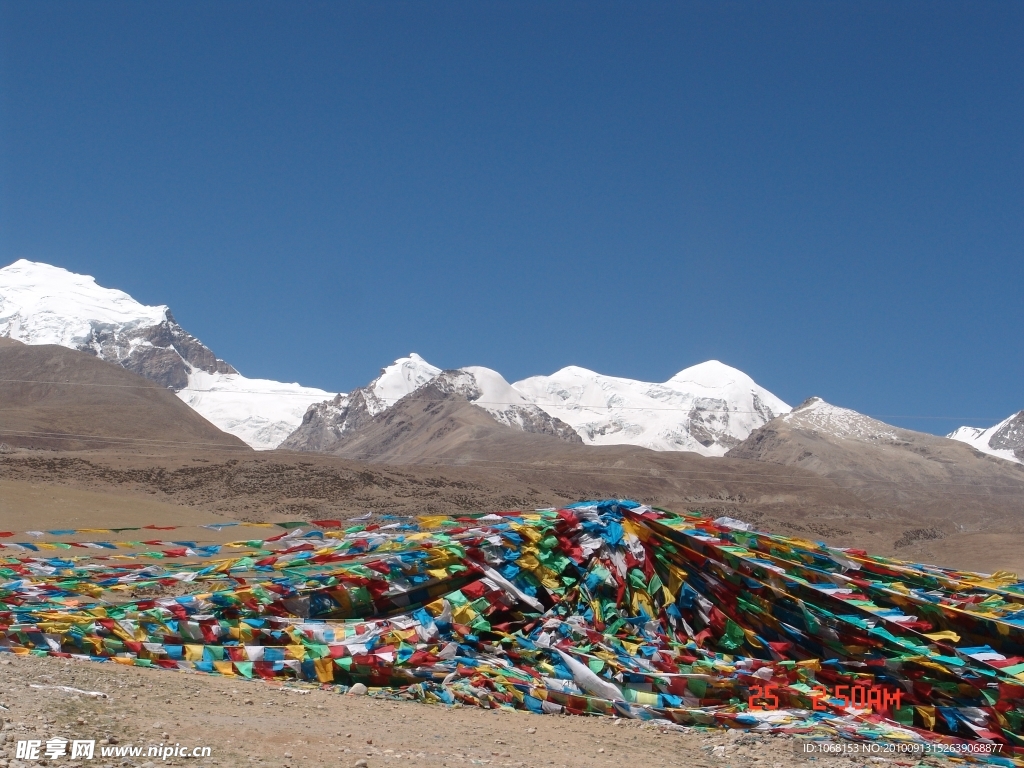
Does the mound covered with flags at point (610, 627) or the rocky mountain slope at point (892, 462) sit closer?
the mound covered with flags at point (610, 627)

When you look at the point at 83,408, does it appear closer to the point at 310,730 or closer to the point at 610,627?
the point at 610,627

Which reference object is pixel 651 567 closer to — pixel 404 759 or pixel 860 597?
pixel 860 597

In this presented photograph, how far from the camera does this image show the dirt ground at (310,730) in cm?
630

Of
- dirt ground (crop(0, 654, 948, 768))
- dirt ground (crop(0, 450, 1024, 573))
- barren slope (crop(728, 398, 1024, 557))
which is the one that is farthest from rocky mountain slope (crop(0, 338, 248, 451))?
dirt ground (crop(0, 654, 948, 768))

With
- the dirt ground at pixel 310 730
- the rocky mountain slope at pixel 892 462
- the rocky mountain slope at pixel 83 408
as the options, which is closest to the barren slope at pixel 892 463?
the rocky mountain slope at pixel 892 462

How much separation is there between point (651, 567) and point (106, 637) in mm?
5302

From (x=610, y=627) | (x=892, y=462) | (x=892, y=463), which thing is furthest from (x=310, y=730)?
(x=892, y=462)

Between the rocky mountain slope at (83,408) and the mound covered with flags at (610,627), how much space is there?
86.8 metres

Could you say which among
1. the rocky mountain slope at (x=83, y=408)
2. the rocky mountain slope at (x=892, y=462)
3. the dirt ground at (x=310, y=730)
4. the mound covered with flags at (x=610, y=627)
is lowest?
the dirt ground at (x=310, y=730)

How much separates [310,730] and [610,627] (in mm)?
3439

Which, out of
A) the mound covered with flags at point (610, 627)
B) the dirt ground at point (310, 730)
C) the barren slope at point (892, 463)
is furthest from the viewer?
the barren slope at point (892, 463)

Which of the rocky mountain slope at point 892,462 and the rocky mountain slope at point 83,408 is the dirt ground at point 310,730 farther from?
the rocky mountain slope at point 892,462

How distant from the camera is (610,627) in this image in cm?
945

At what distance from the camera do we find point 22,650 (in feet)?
29.2
